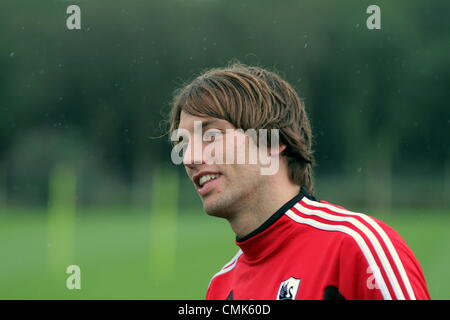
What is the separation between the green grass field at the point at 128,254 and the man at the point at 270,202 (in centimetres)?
983

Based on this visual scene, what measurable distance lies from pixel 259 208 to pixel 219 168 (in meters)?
0.23

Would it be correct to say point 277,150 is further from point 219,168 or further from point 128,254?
point 128,254

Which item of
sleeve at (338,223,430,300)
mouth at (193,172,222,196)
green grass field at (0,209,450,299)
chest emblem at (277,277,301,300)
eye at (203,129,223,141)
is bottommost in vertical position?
Result: green grass field at (0,209,450,299)

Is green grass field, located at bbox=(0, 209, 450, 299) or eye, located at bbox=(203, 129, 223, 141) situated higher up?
eye, located at bbox=(203, 129, 223, 141)

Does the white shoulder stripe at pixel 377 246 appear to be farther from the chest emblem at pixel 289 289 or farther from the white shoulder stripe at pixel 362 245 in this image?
the chest emblem at pixel 289 289

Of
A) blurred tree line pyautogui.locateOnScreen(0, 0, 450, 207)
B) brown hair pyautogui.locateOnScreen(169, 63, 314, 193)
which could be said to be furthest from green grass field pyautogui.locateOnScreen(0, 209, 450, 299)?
brown hair pyautogui.locateOnScreen(169, 63, 314, 193)

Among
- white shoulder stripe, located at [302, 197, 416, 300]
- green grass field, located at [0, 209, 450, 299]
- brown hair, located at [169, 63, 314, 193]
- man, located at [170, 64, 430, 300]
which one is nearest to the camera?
white shoulder stripe, located at [302, 197, 416, 300]

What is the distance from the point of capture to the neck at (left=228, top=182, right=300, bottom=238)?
332 centimetres

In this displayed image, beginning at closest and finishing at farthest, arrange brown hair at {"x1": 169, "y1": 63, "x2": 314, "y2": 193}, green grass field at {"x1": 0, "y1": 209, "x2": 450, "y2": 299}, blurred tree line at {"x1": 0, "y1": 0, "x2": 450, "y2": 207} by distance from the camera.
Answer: brown hair at {"x1": 169, "y1": 63, "x2": 314, "y2": 193} → green grass field at {"x1": 0, "y1": 209, "x2": 450, "y2": 299} → blurred tree line at {"x1": 0, "y1": 0, "x2": 450, "y2": 207}

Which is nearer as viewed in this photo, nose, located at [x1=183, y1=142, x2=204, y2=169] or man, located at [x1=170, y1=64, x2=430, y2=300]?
man, located at [x1=170, y1=64, x2=430, y2=300]

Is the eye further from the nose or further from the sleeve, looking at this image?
the sleeve

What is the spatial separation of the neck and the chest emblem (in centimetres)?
35

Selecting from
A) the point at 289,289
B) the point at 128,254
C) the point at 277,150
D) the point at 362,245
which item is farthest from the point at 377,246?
the point at 128,254

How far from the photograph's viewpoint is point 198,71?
36.6 metres
